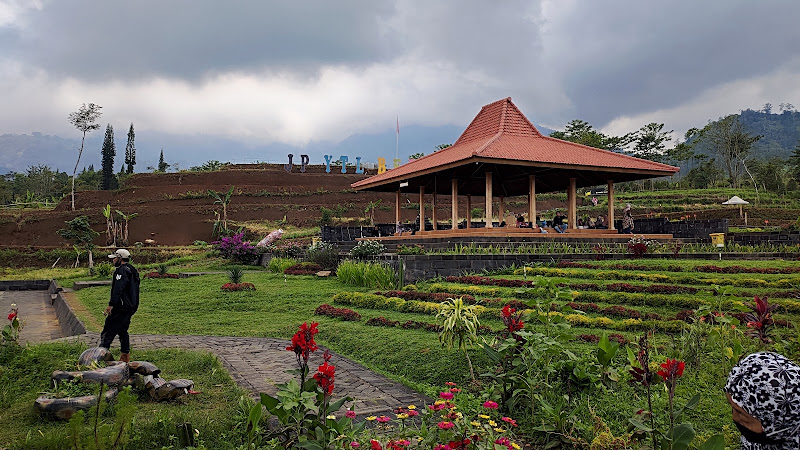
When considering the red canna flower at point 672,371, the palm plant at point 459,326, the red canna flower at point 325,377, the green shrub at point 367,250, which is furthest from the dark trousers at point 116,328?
the green shrub at point 367,250

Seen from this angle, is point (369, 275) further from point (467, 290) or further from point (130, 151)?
point (130, 151)

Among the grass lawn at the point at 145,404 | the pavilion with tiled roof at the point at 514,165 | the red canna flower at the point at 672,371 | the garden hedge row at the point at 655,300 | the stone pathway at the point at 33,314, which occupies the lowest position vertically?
the stone pathway at the point at 33,314

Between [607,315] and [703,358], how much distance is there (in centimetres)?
222

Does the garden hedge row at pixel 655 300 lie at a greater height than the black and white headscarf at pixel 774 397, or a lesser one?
lesser

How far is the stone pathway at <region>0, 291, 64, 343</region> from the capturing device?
905 centimetres

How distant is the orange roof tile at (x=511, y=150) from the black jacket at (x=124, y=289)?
349 inches

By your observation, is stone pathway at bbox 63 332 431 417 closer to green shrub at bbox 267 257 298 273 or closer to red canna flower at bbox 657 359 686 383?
red canna flower at bbox 657 359 686 383

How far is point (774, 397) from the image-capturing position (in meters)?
1.84

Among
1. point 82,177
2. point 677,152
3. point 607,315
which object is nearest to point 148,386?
point 607,315

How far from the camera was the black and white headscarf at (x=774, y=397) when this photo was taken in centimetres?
184

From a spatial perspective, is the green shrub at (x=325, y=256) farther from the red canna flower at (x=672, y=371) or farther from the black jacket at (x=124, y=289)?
the red canna flower at (x=672, y=371)

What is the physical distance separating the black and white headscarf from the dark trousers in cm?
583

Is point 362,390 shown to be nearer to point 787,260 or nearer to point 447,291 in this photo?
point 447,291

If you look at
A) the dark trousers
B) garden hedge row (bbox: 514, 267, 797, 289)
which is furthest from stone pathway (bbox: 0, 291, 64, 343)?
garden hedge row (bbox: 514, 267, 797, 289)
